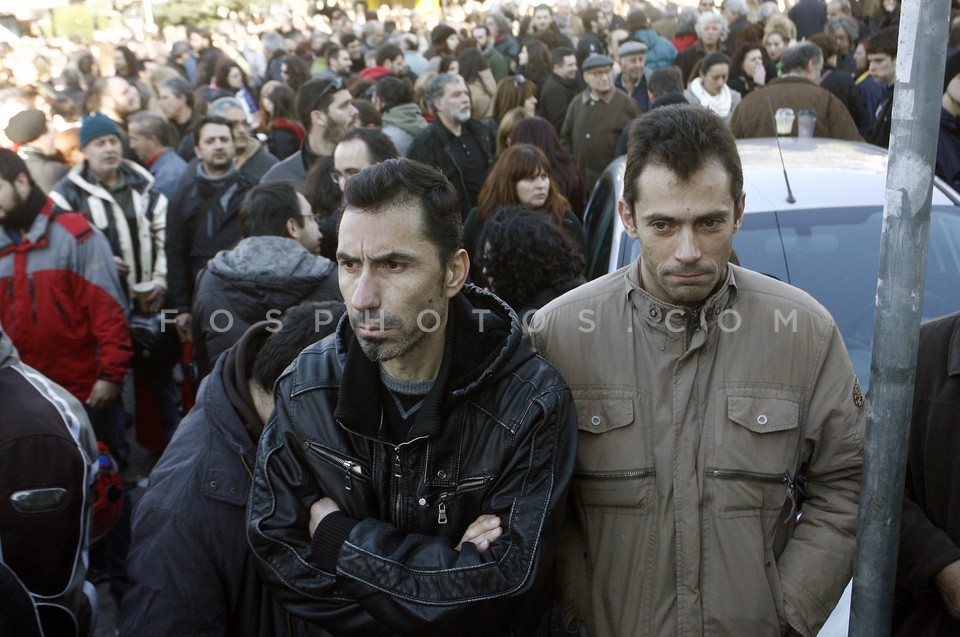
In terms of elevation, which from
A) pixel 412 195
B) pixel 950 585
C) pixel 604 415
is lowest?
pixel 950 585

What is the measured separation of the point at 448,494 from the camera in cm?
223

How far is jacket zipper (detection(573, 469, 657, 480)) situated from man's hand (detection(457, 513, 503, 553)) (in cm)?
31

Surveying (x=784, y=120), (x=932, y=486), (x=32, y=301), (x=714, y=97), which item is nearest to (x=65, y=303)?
(x=32, y=301)

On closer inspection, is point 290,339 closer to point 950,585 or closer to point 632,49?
point 950,585

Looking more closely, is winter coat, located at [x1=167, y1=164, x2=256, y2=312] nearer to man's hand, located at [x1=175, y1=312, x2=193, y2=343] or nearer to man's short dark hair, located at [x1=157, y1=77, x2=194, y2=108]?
man's hand, located at [x1=175, y1=312, x2=193, y2=343]

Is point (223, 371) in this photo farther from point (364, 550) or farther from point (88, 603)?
point (88, 603)

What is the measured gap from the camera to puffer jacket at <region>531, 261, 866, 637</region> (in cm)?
234

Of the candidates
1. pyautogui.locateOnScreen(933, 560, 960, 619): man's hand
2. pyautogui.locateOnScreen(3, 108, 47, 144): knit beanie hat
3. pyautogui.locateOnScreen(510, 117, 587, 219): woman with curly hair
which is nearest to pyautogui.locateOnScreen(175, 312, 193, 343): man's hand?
pyautogui.locateOnScreen(3, 108, 47, 144): knit beanie hat

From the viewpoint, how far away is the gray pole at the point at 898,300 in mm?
1779

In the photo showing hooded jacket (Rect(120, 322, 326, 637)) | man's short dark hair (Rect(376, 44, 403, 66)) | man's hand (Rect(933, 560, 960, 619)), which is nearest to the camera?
hooded jacket (Rect(120, 322, 326, 637))

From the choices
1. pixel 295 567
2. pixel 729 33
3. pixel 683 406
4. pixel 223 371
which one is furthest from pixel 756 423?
pixel 729 33

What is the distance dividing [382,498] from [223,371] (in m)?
0.66

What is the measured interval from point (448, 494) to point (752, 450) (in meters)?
0.72

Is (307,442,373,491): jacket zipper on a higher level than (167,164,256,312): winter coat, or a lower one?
higher
